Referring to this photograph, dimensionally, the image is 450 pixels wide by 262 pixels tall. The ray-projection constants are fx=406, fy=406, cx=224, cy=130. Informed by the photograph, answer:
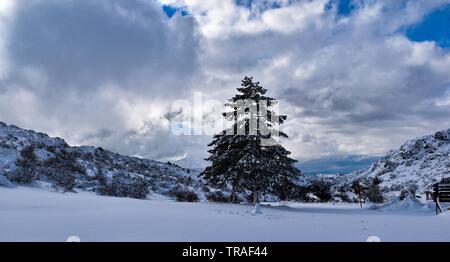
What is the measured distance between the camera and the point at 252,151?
1044 inches

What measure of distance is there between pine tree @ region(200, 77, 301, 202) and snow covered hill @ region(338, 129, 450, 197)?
5746 centimetres

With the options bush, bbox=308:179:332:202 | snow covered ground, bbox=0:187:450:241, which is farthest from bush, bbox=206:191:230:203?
snow covered ground, bbox=0:187:450:241

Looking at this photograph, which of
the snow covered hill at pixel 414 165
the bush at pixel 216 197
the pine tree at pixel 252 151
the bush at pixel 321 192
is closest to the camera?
the pine tree at pixel 252 151

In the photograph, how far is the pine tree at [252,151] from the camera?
26438 millimetres

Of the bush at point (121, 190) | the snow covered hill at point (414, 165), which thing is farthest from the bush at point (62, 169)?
the snow covered hill at point (414, 165)

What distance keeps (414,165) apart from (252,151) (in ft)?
308

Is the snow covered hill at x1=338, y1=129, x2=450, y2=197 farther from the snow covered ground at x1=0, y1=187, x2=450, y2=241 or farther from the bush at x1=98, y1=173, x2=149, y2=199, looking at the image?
the snow covered ground at x1=0, y1=187, x2=450, y2=241

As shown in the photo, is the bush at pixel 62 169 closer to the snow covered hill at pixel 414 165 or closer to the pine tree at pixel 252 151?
the pine tree at pixel 252 151

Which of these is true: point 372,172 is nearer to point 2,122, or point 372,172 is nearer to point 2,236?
point 2,122

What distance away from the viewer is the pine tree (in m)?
26.4

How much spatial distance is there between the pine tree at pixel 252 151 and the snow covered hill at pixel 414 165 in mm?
57461

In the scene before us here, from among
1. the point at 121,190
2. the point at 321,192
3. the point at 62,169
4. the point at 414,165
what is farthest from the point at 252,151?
the point at 414,165

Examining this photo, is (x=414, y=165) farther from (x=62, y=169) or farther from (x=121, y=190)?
(x=62, y=169)
